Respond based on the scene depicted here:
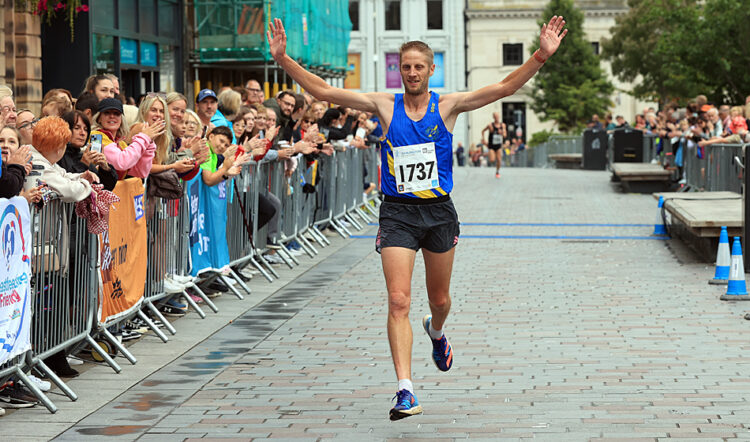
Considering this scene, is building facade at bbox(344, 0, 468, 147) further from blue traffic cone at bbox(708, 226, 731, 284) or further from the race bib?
the race bib

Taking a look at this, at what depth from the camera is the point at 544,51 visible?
23.0ft

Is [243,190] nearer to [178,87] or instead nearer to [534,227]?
[534,227]

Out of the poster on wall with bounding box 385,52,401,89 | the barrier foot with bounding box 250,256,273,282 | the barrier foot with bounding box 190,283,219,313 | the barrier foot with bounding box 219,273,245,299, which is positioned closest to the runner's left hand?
the barrier foot with bounding box 190,283,219,313

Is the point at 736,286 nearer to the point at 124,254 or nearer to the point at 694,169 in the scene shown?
the point at 124,254

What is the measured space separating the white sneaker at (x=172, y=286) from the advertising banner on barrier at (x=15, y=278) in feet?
9.10

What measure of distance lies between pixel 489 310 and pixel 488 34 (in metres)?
72.3

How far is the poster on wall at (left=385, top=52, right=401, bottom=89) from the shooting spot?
257ft

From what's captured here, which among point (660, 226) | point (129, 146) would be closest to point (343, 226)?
point (660, 226)

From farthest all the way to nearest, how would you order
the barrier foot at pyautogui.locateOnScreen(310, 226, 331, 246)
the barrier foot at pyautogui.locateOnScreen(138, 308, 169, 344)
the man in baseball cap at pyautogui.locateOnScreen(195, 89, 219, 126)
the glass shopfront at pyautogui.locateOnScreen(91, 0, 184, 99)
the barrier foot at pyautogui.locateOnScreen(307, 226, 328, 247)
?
the glass shopfront at pyautogui.locateOnScreen(91, 0, 184, 99)
the barrier foot at pyautogui.locateOnScreen(310, 226, 331, 246)
the barrier foot at pyautogui.locateOnScreen(307, 226, 328, 247)
the man in baseball cap at pyautogui.locateOnScreen(195, 89, 219, 126)
the barrier foot at pyautogui.locateOnScreen(138, 308, 169, 344)

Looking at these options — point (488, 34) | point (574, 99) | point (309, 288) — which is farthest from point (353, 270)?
point (488, 34)

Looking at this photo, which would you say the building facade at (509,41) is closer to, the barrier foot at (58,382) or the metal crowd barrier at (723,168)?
the metal crowd barrier at (723,168)

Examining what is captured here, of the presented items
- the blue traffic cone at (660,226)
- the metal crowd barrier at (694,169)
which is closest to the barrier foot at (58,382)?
the blue traffic cone at (660,226)

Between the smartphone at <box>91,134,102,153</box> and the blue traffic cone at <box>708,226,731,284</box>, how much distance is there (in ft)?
20.3

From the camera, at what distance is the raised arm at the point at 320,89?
23.1ft
